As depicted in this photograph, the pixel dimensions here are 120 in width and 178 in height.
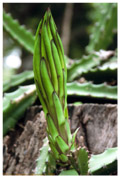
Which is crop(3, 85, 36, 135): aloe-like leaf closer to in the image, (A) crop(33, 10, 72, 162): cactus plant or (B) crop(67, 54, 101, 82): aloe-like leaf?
(B) crop(67, 54, 101, 82): aloe-like leaf

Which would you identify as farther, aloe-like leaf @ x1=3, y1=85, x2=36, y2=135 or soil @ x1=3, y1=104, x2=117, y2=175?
aloe-like leaf @ x1=3, y1=85, x2=36, y2=135

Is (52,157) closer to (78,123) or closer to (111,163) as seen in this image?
(111,163)

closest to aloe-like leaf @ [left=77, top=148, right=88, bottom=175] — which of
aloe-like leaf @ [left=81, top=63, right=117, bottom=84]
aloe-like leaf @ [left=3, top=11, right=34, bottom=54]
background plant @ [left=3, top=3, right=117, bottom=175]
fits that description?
background plant @ [left=3, top=3, right=117, bottom=175]

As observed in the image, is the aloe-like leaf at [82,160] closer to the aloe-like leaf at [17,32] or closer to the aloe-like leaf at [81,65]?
the aloe-like leaf at [81,65]

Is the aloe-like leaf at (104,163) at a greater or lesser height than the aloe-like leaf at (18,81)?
lesser

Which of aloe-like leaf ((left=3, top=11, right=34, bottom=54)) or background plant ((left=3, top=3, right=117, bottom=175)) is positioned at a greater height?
aloe-like leaf ((left=3, top=11, right=34, bottom=54))

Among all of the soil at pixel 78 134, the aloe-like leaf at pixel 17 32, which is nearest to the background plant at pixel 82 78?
A: the aloe-like leaf at pixel 17 32
